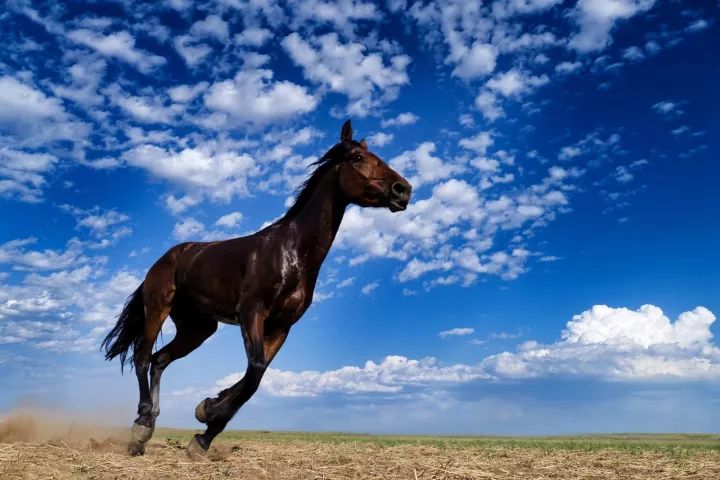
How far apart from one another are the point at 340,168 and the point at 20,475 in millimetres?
4903

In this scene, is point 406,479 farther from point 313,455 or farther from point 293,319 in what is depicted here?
point 293,319

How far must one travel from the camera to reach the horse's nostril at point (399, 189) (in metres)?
7.67

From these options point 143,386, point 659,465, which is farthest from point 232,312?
point 659,465

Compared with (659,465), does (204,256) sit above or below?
above

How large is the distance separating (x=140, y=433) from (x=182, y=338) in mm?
1502

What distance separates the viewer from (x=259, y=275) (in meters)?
7.54

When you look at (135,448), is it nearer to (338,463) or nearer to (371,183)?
(338,463)

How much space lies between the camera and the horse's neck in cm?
783

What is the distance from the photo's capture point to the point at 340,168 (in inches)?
313

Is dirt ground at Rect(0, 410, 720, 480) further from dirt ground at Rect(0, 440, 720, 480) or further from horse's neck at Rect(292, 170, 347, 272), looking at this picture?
horse's neck at Rect(292, 170, 347, 272)

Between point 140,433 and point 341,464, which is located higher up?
point 140,433

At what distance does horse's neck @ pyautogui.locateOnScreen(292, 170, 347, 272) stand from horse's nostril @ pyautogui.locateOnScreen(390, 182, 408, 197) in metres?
0.72

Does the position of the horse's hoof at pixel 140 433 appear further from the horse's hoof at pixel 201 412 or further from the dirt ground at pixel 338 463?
the horse's hoof at pixel 201 412

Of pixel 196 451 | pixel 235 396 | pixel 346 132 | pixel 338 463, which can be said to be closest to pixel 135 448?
pixel 196 451
